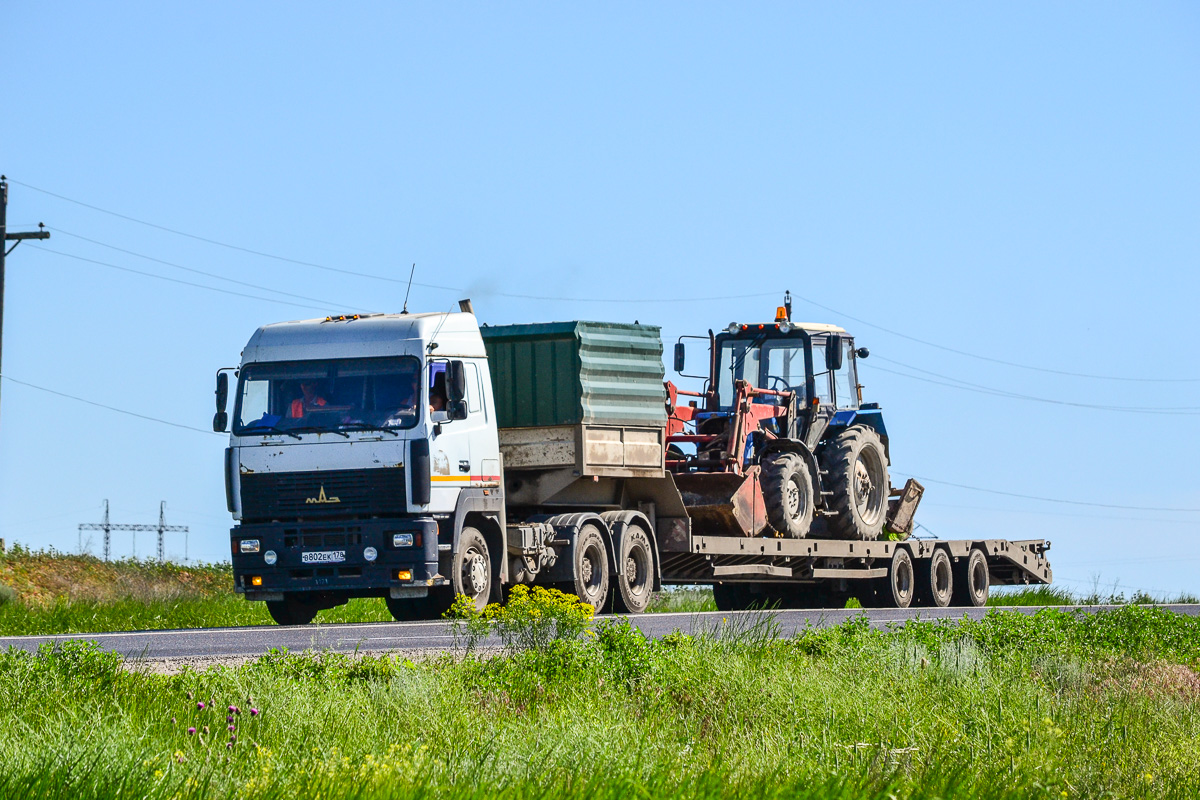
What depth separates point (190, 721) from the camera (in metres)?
7.73

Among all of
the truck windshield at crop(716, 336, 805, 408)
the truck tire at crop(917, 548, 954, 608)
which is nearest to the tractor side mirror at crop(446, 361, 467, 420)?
the truck windshield at crop(716, 336, 805, 408)

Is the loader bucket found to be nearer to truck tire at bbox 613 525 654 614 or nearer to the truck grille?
truck tire at bbox 613 525 654 614

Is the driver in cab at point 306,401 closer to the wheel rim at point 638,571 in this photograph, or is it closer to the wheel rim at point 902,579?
the wheel rim at point 638,571

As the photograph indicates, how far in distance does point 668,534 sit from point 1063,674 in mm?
10045

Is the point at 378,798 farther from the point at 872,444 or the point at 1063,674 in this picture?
the point at 872,444

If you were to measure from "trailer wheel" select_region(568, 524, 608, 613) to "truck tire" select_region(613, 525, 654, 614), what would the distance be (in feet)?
1.08

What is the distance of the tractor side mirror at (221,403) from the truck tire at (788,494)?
7.65 m

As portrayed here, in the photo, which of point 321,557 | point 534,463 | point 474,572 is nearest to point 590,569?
point 534,463

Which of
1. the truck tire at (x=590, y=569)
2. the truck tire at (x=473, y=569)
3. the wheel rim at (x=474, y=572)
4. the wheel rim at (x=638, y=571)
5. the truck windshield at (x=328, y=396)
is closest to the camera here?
the truck windshield at (x=328, y=396)

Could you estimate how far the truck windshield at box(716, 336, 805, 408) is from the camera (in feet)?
75.3

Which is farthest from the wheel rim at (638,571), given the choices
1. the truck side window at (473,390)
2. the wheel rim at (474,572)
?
the truck side window at (473,390)

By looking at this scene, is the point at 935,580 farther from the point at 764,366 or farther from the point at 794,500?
the point at 764,366

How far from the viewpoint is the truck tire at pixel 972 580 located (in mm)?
26922

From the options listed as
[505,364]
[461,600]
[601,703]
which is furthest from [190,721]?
[505,364]
